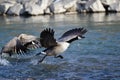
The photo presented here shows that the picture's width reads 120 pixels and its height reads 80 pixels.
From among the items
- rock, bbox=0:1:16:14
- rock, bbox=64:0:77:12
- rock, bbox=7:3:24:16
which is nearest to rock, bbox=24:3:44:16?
rock, bbox=7:3:24:16

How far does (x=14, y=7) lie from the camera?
115ft

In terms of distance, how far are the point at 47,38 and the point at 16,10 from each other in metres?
23.4

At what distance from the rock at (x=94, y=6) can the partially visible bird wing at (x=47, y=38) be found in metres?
21.5

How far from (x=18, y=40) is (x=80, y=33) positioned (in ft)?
5.90

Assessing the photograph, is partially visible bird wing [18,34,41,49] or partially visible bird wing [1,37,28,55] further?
partially visible bird wing [1,37,28,55]

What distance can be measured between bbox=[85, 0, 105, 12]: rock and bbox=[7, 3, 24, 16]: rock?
16.3ft

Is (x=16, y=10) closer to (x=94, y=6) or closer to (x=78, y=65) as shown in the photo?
(x=94, y=6)

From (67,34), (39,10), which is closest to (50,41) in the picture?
(67,34)

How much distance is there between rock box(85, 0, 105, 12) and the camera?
32.9 meters

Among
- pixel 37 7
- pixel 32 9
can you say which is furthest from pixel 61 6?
pixel 32 9

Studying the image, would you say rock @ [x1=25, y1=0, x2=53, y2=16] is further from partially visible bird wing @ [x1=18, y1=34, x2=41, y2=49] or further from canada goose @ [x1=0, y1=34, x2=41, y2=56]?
partially visible bird wing @ [x1=18, y1=34, x2=41, y2=49]

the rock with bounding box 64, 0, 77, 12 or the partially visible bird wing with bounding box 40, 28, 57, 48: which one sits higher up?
the partially visible bird wing with bounding box 40, 28, 57, 48

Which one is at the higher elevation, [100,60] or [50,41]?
[50,41]

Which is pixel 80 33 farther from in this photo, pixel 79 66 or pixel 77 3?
pixel 77 3
